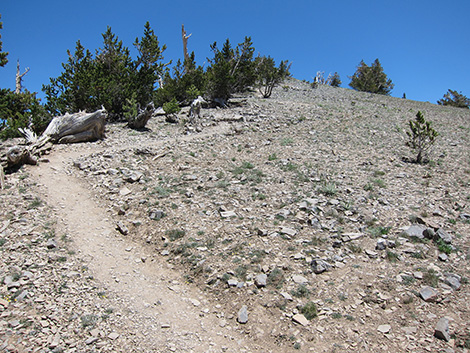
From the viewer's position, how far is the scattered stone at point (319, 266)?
313 inches

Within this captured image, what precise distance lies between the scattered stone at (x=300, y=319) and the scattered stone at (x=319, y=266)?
164 centimetres

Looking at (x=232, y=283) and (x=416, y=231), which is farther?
(x=416, y=231)

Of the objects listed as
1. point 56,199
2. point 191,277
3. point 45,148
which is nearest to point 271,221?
point 191,277

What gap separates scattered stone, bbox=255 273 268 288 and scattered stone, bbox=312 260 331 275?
1.50 metres

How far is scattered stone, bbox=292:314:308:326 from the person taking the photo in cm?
646

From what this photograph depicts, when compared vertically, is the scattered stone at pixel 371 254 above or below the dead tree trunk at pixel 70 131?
below

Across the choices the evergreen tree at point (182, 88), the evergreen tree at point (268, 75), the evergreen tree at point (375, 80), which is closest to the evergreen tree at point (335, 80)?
the evergreen tree at point (375, 80)

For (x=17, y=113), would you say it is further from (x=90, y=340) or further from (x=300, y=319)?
(x=300, y=319)

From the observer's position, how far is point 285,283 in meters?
7.64

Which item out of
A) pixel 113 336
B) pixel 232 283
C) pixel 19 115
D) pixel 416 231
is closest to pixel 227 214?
pixel 232 283

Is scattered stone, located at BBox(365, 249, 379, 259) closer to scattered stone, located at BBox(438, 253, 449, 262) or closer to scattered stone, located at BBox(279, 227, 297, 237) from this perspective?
scattered stone, located at BBox(438, 253, 449, 262)

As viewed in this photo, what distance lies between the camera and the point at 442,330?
5.84m

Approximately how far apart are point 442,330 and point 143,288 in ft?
24.0

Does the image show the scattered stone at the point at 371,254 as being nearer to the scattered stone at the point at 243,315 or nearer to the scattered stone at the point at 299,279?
the scattered stone at the point at 299,279
